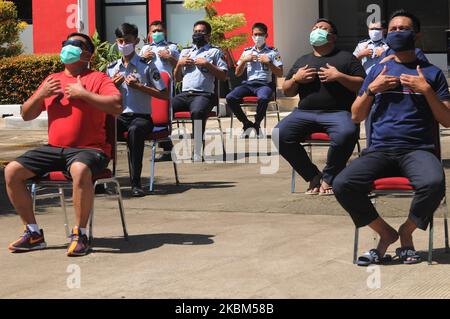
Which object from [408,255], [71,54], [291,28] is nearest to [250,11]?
[291,28]

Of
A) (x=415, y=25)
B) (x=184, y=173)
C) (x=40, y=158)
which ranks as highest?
(x=415, y=25)

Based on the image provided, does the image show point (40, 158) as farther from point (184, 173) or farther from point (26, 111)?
point (184, 173)

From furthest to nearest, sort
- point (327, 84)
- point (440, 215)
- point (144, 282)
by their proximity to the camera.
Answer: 1. point (327, 84)
2. point (440, 215)
3. point (144, 282)

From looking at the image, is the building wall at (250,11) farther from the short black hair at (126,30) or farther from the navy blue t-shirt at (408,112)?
the navy blue t-shirt at (408,112)

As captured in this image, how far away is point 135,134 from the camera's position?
36.4 feet

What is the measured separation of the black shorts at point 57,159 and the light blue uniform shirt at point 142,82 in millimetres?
3175

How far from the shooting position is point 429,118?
752cm

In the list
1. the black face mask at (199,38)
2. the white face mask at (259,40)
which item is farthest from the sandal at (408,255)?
the white face mask at (259,40)

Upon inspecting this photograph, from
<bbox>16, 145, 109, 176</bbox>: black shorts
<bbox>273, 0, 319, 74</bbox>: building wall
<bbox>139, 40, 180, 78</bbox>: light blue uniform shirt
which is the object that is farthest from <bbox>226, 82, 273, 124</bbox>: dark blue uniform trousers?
<bbox>16, 145, 109, 176</bbox>: black shorts

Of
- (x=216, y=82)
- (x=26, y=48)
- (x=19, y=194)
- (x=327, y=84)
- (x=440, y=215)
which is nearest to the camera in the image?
(x=19, y=194)

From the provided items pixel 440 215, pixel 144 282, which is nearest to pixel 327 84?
pixel 440 215

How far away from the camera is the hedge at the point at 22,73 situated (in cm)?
2062

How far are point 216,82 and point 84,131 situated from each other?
6.25m

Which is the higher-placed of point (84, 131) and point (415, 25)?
point (415, 25)
